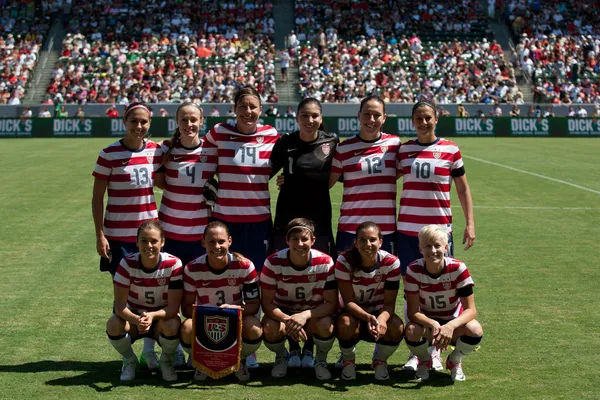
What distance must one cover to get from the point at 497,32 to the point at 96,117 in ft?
78.5

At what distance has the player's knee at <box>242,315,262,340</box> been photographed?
242 inches

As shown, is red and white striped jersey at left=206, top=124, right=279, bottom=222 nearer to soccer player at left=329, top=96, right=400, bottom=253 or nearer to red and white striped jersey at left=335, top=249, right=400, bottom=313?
soccer player at left=329, top=96, right=400, bottom=253

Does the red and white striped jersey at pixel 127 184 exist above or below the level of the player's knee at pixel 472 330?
above

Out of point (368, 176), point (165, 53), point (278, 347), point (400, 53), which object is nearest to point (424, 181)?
point (368, 176)

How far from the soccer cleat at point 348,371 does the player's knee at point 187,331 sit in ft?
3.73

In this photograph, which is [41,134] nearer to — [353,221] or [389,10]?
[389,10]

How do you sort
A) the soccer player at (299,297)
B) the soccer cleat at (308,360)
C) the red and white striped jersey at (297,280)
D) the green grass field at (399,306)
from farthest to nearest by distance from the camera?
the soccer cleat at (308,360) → the red and white striped jersey at (297,280) → the soccer player at (299,297) → the green grass field at (399,306)

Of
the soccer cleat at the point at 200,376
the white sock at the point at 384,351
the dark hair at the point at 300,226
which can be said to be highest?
the dark hair at the point at 300,226

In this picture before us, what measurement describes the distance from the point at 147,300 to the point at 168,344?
392mm

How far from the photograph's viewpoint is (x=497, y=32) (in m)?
48.2

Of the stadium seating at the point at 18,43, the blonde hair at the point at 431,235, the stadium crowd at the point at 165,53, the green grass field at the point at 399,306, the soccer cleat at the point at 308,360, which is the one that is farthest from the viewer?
the stadium seating at the point at 18,43

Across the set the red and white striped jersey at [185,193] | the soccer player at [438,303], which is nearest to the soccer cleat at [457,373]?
the soccer player at [438,303]

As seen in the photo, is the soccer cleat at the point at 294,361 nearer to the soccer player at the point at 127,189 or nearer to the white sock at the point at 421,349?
the white sock at the point at 421,349

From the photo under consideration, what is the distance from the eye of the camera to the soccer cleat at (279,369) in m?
6.28
